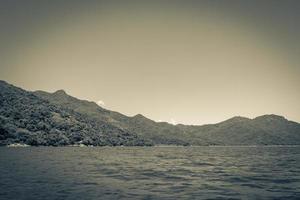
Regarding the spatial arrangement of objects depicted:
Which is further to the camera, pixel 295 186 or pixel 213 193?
pixel 295 186

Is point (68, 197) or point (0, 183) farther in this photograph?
point (0, 183)

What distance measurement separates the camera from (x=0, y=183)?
3838 cm

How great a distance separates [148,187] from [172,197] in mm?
7210

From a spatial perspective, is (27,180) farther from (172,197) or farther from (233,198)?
(233,198)

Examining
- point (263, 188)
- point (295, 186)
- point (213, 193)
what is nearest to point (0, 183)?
point (213, 193)

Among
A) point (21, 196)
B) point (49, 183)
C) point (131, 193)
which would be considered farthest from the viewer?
point (49, 183)

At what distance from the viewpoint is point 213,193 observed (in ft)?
111

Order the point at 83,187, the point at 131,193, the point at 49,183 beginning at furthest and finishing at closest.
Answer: the point at 49,183 → the point at 83,187 → the point at 131,193

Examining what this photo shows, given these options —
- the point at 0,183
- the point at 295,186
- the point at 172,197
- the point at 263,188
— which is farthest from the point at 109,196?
the point at 295,186

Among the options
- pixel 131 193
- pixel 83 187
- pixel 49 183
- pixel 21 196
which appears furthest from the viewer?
pixel 49 183

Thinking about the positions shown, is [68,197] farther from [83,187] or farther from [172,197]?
[172,197]

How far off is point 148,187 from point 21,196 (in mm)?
14027

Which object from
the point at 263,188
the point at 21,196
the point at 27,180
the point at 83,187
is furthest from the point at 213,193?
the point at 27,180

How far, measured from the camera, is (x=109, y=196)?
31312 mm
